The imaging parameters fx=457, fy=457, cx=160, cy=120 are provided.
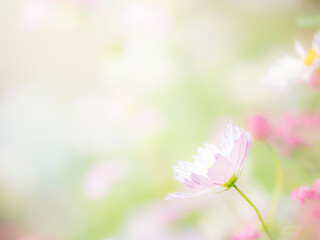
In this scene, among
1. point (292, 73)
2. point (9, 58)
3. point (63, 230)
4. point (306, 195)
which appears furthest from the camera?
point (9, 58)

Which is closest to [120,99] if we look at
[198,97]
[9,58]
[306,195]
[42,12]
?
[42,12]

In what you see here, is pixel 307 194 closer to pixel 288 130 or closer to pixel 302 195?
pixel 302 195

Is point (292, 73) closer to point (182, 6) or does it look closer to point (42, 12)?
point (42, 12)

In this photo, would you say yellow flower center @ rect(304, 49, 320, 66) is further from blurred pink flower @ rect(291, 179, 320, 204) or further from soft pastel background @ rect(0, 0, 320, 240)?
soft pastel background @ rect(0, 0, 320, 240)

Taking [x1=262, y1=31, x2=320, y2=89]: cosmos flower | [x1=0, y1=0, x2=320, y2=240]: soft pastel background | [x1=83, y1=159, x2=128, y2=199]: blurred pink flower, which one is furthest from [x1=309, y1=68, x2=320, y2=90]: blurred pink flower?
[x1=83, y1=159, x2=128, y2=199]: blurred pink flower

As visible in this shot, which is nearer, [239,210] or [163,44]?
[239,210]

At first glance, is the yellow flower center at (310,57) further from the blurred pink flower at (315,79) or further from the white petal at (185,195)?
the white petal at (185,195)

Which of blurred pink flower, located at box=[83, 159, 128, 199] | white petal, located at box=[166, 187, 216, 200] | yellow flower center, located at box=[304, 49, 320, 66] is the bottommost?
white petal, located at box=[166, 187, 216, 200]

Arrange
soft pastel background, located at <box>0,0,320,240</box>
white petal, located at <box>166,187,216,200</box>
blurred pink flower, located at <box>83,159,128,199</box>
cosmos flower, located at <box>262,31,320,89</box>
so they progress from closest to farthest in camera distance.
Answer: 1. white petal, located at <box>166,187,216,200</box>
2. cosmos flower, located at <box>262,31,320,89</box>
3. blurred pink flower, located at <box>83,159,128,199</box>
4. soft pastel background, located at <box>0,0,320,240</box>
